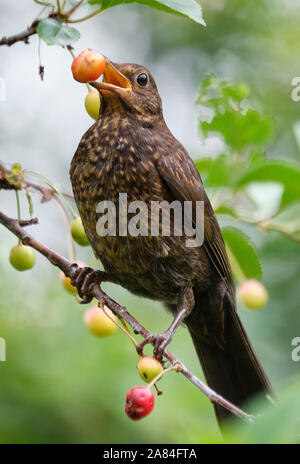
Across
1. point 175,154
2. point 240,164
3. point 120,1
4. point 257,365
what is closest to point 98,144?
point 175,154

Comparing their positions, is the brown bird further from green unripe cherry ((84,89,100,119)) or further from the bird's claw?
green unripe cherry ((84,89,100,119))

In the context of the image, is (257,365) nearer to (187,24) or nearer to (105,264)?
(105,264)

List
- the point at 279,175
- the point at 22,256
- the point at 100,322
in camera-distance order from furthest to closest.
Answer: the point at 279,175
the point at 100,322
the point at 22,256

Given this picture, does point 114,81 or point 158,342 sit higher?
point 114,81

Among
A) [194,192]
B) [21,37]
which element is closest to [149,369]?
[21,37]

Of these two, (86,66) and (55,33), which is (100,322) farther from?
(55,33)

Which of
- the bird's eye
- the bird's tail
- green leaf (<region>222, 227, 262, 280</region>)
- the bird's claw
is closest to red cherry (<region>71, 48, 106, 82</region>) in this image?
Result: the bird's claw

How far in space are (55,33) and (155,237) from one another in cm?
118

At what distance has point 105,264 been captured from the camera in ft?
10.3

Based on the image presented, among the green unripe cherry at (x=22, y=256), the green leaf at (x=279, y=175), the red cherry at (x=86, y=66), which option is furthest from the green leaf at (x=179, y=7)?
the green unripe cherry at (x=22, y=256)

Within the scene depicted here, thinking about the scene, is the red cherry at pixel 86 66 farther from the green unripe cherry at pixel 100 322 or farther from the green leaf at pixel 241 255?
the green leaf at pixel 241 255

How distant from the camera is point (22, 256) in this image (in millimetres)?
2430

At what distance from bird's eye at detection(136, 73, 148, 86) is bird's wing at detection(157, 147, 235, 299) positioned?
0.36 metres

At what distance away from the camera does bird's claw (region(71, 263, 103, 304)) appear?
2652 millimetres
